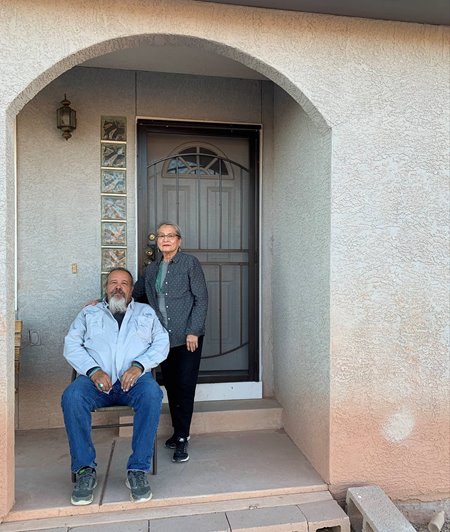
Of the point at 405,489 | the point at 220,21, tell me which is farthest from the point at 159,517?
→ the point at 220,21

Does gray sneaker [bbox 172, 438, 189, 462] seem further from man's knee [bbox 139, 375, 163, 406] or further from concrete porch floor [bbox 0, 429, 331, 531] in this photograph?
man's knee [bbox 139, 375, 163, 406]

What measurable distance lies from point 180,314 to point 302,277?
2.68ft

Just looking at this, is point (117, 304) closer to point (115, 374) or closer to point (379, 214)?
point (115, 374)

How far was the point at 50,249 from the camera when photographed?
10.3ft

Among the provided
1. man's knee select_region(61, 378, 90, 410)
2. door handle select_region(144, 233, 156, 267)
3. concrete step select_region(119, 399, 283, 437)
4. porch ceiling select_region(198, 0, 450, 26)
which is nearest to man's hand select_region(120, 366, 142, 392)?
man's knee select_region(61, 378, 90, 410)

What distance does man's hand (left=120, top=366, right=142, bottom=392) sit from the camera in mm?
2357

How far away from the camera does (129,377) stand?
2365 millimetres

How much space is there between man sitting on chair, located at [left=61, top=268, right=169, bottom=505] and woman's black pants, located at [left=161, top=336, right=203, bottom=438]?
0.25m

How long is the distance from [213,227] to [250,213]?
12.5 inches

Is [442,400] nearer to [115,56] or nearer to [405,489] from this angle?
[405,489]

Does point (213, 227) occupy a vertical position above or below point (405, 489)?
above

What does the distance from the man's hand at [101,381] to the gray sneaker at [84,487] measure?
1.32 feet

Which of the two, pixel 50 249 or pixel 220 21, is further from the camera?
pixel 50 249

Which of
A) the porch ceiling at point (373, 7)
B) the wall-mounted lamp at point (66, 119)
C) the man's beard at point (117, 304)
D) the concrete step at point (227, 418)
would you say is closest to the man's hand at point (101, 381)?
the man's beard at point (117, 304)
